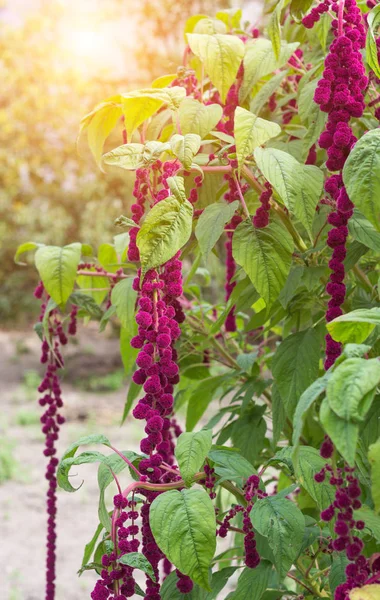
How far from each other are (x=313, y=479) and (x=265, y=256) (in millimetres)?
269

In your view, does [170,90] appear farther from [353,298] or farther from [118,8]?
[118,8]

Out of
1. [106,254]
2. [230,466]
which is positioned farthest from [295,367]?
[106,254]

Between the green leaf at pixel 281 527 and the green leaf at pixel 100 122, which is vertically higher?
the green leaf at pixel 100 122

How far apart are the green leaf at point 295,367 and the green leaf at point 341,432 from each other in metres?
0.47

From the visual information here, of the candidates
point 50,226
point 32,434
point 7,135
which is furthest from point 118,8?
point 32,434

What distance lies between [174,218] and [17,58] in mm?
9273

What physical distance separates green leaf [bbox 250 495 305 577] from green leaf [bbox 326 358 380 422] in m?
0.27

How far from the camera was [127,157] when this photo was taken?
84cm

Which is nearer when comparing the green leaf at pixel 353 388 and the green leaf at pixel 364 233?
the green leaf at pixel 353 388

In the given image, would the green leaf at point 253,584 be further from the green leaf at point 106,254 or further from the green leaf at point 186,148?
the green leaf at point 106,254

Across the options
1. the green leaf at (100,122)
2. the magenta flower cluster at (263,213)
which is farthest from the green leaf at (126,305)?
the magenta flower cluster at (263,213)

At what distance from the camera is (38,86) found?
9266mm

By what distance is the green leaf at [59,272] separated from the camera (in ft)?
3.89

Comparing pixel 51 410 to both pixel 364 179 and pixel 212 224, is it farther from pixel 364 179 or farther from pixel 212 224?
pixel 364 179
